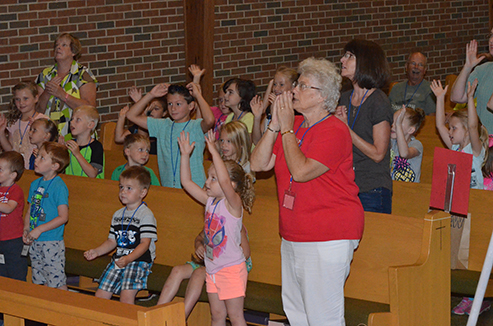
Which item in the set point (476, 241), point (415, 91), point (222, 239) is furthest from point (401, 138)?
point (415, 91)

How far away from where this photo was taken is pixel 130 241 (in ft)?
13.5

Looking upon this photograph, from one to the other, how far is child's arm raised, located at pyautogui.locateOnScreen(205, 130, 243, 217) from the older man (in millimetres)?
4244

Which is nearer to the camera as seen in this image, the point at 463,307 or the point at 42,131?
the point at 463,307

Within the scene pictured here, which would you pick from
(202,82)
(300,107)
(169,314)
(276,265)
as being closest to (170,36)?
(202,82)

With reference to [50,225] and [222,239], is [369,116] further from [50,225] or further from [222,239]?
[50,225]

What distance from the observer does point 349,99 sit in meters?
3.84

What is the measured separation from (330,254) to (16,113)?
3.95m

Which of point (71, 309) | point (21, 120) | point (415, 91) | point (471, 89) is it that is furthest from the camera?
point (415, 91)

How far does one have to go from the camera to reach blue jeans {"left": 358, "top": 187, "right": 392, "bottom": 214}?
376 centimetres

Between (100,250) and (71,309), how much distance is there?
213 cm

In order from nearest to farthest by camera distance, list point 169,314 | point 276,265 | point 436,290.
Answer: point 169,314 < point 436,290 < point 276,265

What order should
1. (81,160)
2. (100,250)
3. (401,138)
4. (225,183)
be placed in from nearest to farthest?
(225,183), (100,250), (401,138), (81,160)

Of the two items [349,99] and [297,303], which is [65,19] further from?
[297,303]

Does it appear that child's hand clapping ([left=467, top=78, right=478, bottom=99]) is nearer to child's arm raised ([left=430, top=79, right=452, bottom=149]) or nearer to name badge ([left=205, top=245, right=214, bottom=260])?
child's arm raised ([left=430, top=79, right=452, bottom=149])
